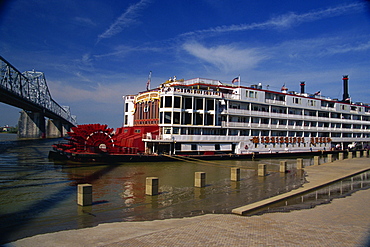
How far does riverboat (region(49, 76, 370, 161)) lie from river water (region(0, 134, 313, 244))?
491 centimetres

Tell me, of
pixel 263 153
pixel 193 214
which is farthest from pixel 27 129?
pixel 193 214

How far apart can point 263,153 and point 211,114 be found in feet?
31.4

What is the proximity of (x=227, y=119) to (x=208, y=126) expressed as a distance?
3314 mm

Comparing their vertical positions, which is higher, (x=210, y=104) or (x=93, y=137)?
(x=210, y=104)

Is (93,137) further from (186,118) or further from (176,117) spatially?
(186,118)

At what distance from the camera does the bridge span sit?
69.2 meters

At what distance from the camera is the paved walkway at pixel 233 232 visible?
24.9ft

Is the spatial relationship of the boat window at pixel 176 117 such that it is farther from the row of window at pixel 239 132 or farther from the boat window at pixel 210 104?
the boat window at pixel 210 104

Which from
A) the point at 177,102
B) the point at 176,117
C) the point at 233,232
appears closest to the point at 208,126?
the point at 176,117

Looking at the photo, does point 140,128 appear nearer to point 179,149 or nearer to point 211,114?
point 179,149

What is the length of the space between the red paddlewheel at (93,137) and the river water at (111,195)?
4.61 meters

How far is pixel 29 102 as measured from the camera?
255 feet

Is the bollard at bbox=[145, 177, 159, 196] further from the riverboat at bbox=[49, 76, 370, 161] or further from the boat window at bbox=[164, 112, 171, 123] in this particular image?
the boat window at bbox=[164, 112, 171, 123]

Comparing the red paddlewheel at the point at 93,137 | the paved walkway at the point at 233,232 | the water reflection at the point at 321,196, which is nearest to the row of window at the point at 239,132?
the red paddlewheel at the point at 93,137
